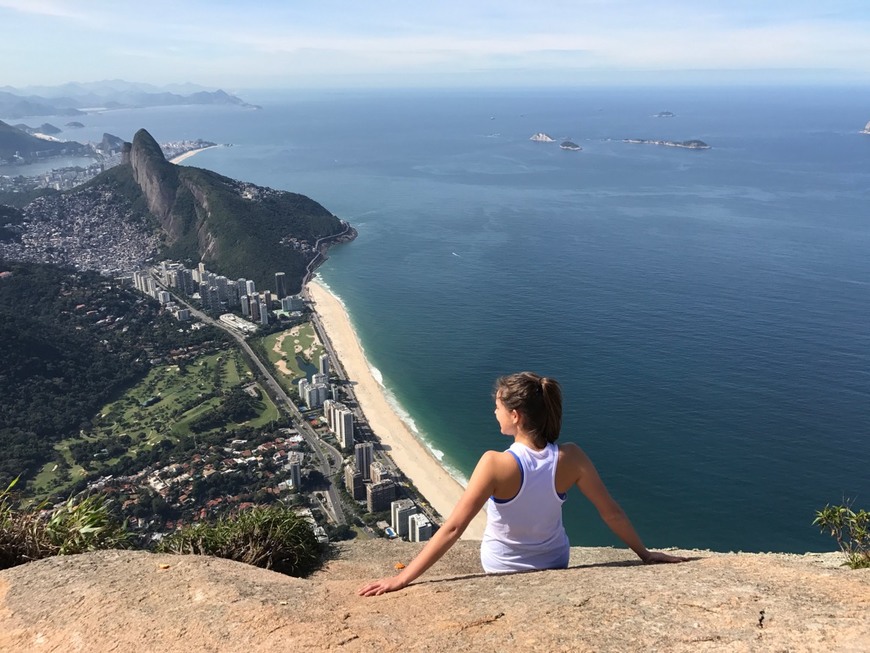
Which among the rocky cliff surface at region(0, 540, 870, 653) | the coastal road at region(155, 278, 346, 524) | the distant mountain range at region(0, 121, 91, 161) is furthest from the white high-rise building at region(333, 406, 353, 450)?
the distant mountain range at region(0, 121, 91, 161)

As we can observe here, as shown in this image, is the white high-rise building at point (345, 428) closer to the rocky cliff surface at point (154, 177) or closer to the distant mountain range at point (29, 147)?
the rocky cliff surface at point (154, 177)

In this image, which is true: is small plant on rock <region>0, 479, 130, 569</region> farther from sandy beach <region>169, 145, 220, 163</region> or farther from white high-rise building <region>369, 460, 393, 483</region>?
sandy beach <region>169, 145, 220, 163</region>

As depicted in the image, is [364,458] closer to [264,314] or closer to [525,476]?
[264,314]

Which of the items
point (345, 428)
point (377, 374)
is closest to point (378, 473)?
point (345, 428)

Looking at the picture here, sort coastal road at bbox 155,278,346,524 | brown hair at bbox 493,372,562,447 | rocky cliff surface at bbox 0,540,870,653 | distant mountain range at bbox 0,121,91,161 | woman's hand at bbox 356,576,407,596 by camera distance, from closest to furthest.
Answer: rocky cliff surface at bbox 0,540,870,653 → brown hair at bbox 493,372,562,447 → woman's hand at bbox 356,576,407,596 → coastal road at bbox 155,278,346,524 → distant mountain range at bbox 0,121,91,161

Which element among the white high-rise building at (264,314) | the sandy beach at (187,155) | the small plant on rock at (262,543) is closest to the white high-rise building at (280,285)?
the white high-rise building at (264,314)
